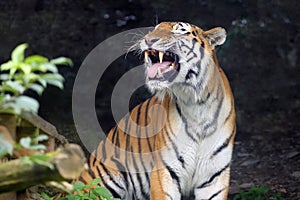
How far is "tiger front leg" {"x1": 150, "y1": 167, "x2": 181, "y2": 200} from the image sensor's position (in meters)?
5.12

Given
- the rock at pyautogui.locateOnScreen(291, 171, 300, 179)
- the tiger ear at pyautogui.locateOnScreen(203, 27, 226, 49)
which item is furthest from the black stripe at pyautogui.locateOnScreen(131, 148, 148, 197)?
the rock at pyautogui.locateOnScreen(291, 171, 300, 179)

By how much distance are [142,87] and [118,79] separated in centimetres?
39

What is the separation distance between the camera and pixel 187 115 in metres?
5.14

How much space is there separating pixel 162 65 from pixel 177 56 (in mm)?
132

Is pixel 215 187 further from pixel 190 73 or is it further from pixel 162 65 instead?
pixel 162 65

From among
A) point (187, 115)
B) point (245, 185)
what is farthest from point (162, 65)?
point (245, 185)

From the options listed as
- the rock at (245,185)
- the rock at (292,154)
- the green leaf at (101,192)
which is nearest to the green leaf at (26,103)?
the green leaf at (101,192)

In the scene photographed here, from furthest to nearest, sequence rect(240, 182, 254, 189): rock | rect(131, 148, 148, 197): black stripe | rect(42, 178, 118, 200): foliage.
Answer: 1. rect(240, 182, 254, 189): rock
2. rect(131, 148, 148, 197): black stripe
3. rect(42, 178, 118, 200): foliage

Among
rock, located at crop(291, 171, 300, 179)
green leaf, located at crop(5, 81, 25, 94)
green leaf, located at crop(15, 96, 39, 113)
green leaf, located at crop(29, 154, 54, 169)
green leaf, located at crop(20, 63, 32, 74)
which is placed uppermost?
green leaf, located at crop(20, 63, 32, 74)

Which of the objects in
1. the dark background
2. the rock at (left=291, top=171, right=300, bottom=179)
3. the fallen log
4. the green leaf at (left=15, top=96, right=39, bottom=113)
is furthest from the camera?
the dark background

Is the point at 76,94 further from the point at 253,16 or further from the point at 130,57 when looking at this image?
the point at 253,16

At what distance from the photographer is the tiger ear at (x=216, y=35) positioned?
5.16 metres

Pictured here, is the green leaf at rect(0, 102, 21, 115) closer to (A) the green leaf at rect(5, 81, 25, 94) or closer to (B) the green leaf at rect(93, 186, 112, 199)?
(A) the green leaf at rect(5, 81, 25, 94)

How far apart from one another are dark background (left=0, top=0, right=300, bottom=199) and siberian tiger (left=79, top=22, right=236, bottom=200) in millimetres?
1807
